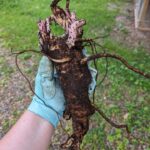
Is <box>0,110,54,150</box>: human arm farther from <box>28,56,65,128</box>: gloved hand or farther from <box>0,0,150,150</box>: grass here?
<box>0,0,150,150</box>: grass

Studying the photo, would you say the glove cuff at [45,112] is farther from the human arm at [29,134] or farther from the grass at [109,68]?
the grass at [109,68]

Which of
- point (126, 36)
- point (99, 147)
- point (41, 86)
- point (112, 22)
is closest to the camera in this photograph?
point (41, 86)

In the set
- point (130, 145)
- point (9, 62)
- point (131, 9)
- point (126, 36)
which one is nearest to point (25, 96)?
point (9, 62)

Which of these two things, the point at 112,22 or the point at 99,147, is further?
the point at 112,22

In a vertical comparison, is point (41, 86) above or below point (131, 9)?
above

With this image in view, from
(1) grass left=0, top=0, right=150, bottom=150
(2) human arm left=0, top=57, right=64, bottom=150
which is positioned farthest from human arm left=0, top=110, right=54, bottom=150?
(1) grass left=0, top=0, right=150, bottom=150


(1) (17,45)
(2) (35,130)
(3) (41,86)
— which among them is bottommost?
(1) (17,45)

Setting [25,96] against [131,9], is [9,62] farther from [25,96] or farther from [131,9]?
[131,9]
